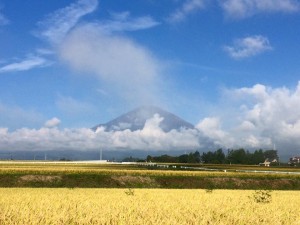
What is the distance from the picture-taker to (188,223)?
888 centimetres

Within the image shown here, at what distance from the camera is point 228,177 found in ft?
202

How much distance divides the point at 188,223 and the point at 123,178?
48215 mm

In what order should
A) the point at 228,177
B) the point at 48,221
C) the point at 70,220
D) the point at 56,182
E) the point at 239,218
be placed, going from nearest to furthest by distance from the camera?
the point at 48,221, the point at 70,220, the point at 239,218, the point at 56,182, the point at 228,177

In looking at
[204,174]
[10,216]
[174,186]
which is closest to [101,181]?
[174,186]

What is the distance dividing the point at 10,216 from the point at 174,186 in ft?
161

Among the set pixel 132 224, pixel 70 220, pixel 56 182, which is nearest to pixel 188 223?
pixel 132 224

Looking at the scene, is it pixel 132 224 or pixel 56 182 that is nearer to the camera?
pixel 132 224

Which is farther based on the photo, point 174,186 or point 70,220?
point 174,186

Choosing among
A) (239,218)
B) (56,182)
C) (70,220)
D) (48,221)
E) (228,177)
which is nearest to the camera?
(48,221)

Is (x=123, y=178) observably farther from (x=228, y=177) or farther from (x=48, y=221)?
(x=48, y=221)

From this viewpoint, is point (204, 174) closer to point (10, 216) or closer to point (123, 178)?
point (123, 178)

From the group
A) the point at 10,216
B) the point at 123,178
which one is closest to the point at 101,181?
the point at 123,178

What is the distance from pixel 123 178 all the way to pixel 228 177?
603 inches

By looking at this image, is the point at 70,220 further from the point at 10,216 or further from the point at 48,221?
the point at 10,216
